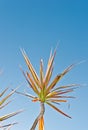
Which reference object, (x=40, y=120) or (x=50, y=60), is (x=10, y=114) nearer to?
(x=40, y=120)

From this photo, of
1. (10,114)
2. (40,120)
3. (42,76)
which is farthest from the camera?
(42,76)

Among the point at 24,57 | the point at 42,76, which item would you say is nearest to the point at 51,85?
the point at 42,76

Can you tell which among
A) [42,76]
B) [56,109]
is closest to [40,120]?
[56,109]

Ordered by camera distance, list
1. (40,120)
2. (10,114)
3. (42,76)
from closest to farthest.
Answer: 1. (40,120)
2. (10,114)
3. (42,76)

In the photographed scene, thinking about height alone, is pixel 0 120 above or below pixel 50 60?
below

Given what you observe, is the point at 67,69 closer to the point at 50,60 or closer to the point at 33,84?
Answer: the point at 50,60

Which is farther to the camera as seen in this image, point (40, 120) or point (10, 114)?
point (10, 114)

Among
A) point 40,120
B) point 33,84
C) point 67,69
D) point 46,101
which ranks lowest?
point 40,120

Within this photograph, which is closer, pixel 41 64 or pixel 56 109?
pixel 56 109

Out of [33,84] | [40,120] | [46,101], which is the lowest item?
[40,120]
